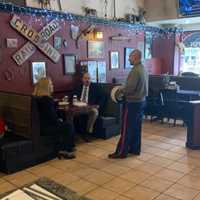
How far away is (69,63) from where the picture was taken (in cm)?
564

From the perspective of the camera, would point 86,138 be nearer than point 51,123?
No

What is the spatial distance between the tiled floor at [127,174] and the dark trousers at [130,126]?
7.7 inches

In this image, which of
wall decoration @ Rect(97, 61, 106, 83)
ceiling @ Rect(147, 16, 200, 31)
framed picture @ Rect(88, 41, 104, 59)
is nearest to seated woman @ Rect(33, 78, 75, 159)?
framed picture @ Rect(88, 41, 104, 59)

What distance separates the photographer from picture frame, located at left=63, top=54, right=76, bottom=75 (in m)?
5.56

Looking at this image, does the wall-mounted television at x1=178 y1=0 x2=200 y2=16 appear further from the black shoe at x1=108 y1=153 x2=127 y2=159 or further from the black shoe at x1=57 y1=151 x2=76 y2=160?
the black shoe at x1=57 y1=151 x2=76 y2=160

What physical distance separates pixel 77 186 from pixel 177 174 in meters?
1.30

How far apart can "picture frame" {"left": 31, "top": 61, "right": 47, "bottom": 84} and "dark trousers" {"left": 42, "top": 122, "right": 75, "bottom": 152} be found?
1305 millimetres

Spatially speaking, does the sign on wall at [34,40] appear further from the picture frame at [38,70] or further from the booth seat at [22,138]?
the booth seat at [22,138]

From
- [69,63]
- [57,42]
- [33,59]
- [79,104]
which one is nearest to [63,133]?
[79,104]

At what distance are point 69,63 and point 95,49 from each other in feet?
2.70

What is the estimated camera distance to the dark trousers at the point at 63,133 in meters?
4.07

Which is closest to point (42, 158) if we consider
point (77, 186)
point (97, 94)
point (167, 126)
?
point (77, 186)

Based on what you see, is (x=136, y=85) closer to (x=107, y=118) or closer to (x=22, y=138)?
(x=107, y=118)

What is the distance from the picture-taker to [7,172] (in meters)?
3.69
